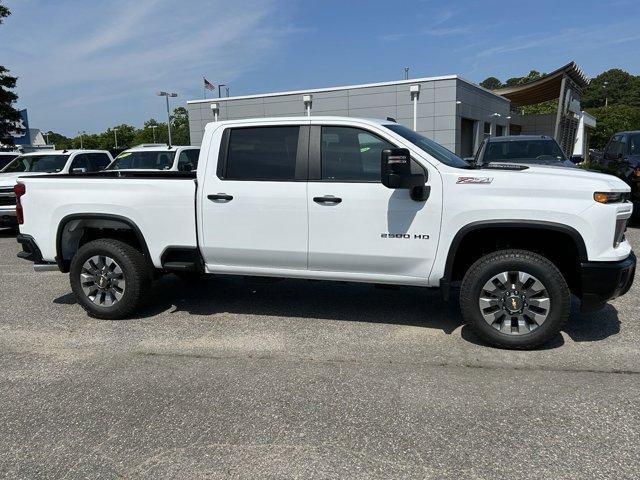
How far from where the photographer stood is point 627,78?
128625 mm

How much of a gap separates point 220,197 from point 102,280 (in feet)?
5.14

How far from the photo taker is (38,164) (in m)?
12.1

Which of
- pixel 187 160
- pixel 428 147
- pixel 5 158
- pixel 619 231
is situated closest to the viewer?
pixel 619 231

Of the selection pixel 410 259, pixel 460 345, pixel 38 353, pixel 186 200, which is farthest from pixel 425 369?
pixel 38 353

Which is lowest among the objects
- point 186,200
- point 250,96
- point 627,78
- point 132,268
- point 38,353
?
point 38,353

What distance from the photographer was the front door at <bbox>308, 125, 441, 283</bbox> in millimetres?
4297

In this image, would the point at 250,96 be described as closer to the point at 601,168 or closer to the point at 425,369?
the point at 601,168

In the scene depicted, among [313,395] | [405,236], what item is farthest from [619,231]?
[313,395]

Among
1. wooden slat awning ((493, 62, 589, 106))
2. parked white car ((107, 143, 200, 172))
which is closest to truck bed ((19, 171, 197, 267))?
parked white car ((107, 143, 200, 172))

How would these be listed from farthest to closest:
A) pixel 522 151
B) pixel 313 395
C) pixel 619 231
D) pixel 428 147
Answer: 1. pixel 522 151
2. pixel 428 147
3. pixel 619 231
4. pixel 313 395

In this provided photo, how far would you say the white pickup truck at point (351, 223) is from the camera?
4023 millimetres

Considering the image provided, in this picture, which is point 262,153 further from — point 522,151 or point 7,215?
point 7,215

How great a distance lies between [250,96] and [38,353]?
27124mm

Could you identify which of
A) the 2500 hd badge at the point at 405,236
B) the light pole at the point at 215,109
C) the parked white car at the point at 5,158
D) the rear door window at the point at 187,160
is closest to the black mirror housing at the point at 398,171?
the 2500 hd badge at the point at 405,236
